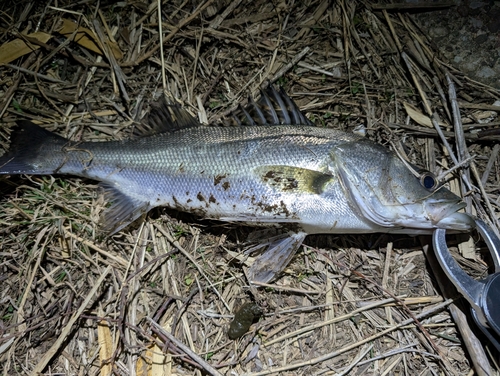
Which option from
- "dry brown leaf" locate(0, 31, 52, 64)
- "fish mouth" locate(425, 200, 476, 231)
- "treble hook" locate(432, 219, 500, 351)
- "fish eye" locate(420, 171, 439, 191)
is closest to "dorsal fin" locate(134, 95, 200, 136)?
"dry brown leaf" locate(0, 31, 52, 64)

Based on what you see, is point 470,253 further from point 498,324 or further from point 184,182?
point 184,182

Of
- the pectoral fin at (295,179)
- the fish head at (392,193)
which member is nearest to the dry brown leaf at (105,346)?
the pectoral fin at (295,179)

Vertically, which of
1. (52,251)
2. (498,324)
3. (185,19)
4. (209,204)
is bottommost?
(52,251)

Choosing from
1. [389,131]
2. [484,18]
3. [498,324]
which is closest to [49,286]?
[389,131]

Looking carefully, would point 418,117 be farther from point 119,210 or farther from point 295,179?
point 119,210

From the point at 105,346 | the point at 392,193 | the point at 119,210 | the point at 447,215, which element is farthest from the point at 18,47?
the point at 447,215

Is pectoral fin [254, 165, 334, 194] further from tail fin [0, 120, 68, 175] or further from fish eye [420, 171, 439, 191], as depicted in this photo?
tail fin [0, 120, 68, 175]

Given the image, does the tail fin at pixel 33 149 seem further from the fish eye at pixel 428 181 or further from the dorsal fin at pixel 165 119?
the fish eye at pixel 428 181

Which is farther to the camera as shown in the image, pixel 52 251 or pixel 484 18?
pixel 484 18

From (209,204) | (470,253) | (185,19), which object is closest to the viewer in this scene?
(209,204)
